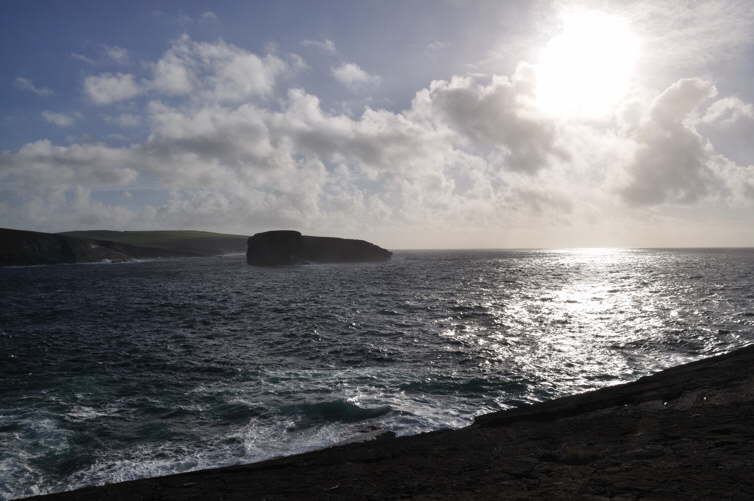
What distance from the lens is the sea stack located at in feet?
427

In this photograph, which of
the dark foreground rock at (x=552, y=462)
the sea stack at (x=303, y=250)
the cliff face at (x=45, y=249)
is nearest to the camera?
the dark foreground rock at (x=552, y=462)

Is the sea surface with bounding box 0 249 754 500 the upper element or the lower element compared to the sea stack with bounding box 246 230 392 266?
lower

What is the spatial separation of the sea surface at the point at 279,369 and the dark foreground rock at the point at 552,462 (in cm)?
240

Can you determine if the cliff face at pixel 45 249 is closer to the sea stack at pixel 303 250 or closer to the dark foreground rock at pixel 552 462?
the sea stack at pixel 303 250

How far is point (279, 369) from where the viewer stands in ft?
62.6

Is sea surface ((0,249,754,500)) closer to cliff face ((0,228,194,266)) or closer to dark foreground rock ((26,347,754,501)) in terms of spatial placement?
dark foreground rock ((26,347,754,501))

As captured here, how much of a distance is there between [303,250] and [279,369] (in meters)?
132

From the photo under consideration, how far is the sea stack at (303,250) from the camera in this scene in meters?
130

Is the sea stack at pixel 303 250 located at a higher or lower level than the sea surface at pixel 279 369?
higher

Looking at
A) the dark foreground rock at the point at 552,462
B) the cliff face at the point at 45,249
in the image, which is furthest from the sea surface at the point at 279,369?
the cliff face at the point at 45,249

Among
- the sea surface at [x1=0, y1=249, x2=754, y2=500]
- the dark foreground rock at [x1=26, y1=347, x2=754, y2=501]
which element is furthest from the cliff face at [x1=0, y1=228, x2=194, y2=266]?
the dark foreground rock at [x1=26, y1=347, x2=754, y2=501]

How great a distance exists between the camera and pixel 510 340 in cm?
2439

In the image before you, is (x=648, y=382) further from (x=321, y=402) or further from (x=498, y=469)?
(x=321, y=402)

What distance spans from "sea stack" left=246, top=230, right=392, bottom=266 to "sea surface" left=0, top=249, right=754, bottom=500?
3546 inches
